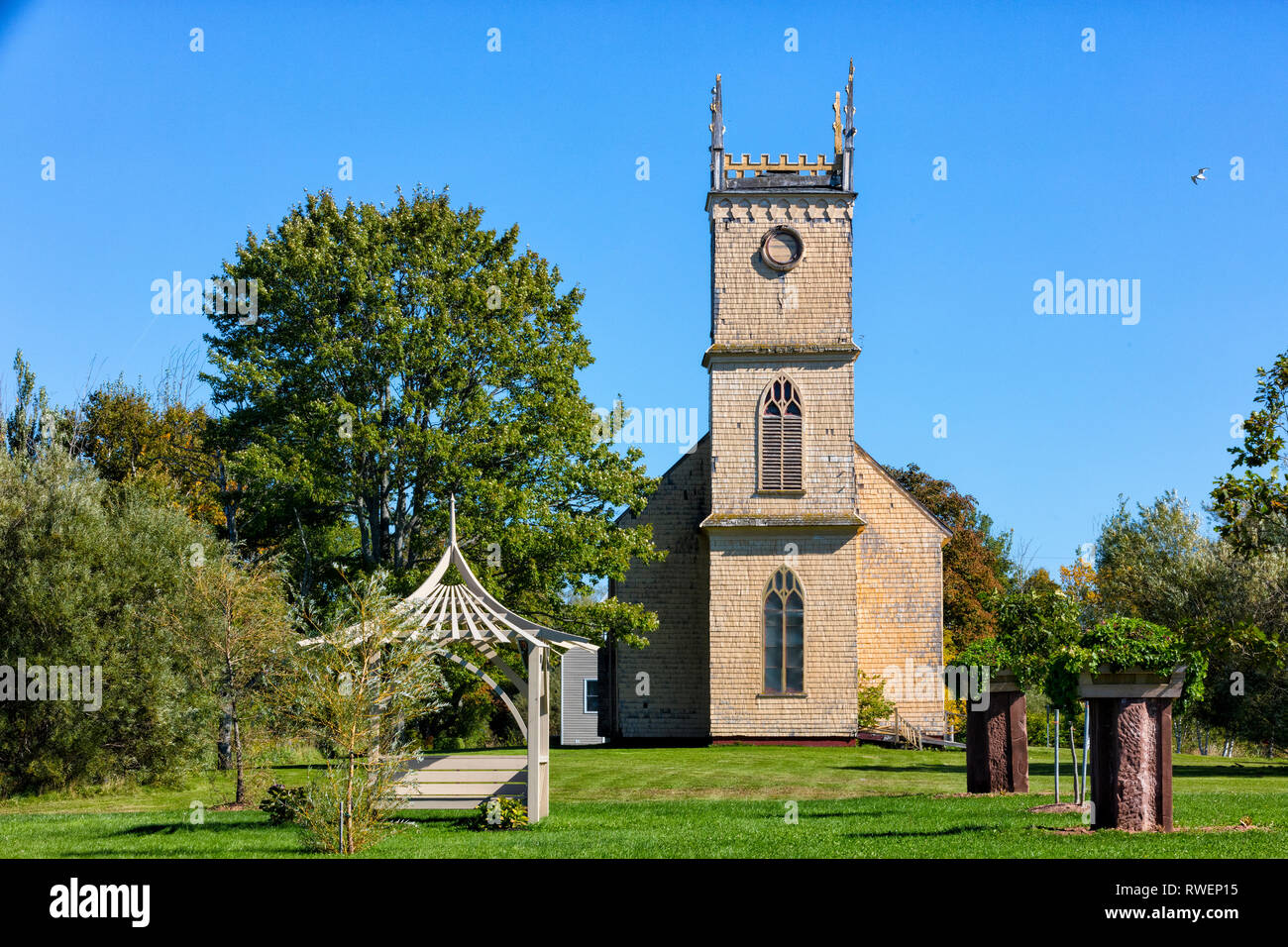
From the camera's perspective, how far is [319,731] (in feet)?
49.0

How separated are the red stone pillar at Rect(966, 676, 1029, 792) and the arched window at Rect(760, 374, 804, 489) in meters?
15.5

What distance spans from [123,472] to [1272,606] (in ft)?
121

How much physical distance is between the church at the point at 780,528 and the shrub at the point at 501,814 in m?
17.8

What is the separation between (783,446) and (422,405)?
10.6m

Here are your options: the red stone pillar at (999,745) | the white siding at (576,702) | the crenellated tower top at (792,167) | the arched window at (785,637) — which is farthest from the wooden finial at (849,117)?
the white siding at (576,702)

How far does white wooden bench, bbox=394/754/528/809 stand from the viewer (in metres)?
18.5

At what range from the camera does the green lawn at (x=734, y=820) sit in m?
13.9

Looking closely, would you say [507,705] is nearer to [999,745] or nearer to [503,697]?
[503,697]
